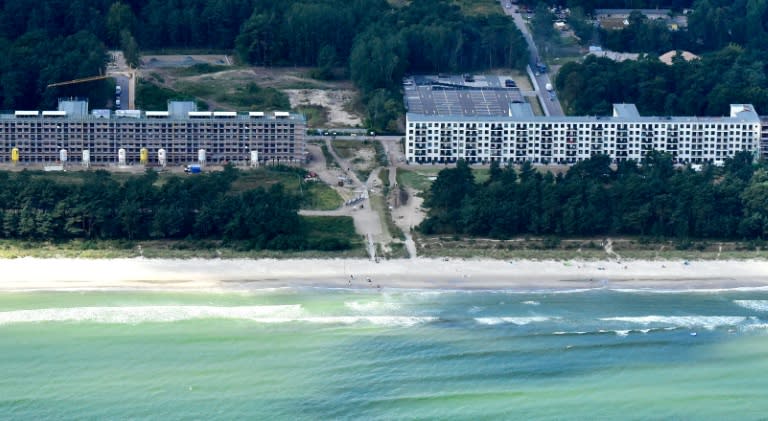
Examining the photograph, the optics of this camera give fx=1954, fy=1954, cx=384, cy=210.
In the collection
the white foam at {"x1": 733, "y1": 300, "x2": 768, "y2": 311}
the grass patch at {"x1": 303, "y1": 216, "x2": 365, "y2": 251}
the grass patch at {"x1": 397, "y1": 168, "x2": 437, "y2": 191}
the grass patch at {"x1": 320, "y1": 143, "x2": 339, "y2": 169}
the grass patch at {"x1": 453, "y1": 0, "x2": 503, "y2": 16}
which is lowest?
the white foam at {"x1": 733, "y1": 300, "x2": 768, "y2": 311}

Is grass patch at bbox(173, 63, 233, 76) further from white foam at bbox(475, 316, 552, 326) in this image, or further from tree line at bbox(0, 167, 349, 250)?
white foam at bbox(475, 316, 552, 326)

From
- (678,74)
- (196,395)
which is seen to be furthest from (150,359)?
(678,74)

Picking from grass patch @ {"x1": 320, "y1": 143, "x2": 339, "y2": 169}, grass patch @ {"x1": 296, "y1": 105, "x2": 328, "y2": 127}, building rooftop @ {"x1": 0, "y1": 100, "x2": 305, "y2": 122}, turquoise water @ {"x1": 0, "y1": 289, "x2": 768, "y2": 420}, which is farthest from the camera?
grass patch @ {"x1": 296, "y1": 105, "x2": 328, "y2": 127}

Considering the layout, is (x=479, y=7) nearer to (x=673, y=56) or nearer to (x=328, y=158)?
(x=673, y=56)

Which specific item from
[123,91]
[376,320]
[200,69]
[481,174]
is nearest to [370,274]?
[376,320]

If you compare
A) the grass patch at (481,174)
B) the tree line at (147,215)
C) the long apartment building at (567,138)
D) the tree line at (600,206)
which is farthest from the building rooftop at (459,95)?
the tree line at (147,215)

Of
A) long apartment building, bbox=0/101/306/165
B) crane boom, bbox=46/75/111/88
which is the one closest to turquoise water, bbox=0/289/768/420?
long apartment building, bbox=0/101/306/165

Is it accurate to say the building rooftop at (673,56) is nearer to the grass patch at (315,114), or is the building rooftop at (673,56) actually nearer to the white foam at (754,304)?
the grass patch at (315,114)
